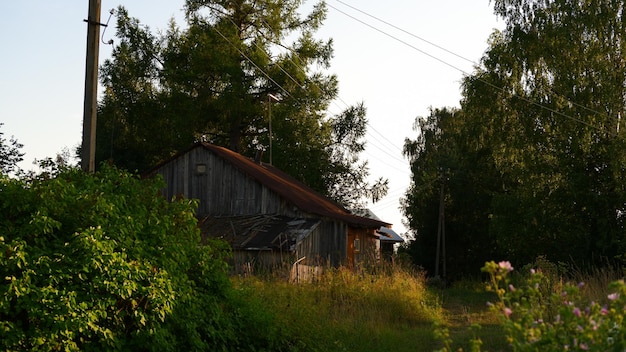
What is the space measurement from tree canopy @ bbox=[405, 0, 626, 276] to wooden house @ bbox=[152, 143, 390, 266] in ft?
21.4

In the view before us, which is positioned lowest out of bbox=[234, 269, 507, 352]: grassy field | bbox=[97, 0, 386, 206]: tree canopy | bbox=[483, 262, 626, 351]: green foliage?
bbox=[234, 269, 507, 352]: grassy field

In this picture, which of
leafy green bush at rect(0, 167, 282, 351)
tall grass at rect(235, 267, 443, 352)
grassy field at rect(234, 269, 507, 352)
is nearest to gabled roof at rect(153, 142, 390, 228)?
grassy field at rect(234, 269, 507, 352)

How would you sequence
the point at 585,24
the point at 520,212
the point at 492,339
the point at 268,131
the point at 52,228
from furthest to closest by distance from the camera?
the point at 268,131 → the point at 520,212 → the point at 585,24 → the point at 492,339 → the point at 52,228

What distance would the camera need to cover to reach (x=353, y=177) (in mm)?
45938

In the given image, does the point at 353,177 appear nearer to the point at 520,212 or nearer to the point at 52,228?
the point at 520,212

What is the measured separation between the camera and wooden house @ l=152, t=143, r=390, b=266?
26.0 metres

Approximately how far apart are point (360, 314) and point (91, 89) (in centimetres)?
671

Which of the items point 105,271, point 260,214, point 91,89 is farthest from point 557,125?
point 105,271

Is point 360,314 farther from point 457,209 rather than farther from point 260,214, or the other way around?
point 457,209

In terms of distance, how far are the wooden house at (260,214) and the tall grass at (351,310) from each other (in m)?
6.45

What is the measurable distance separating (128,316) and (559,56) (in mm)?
25135

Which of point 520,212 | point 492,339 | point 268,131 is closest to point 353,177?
point 268,131

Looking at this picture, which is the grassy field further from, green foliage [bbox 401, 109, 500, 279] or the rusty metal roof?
green foliage [bbox 401, 109, 500, 279]

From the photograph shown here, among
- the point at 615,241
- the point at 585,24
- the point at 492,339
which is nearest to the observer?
the point at 492,339
